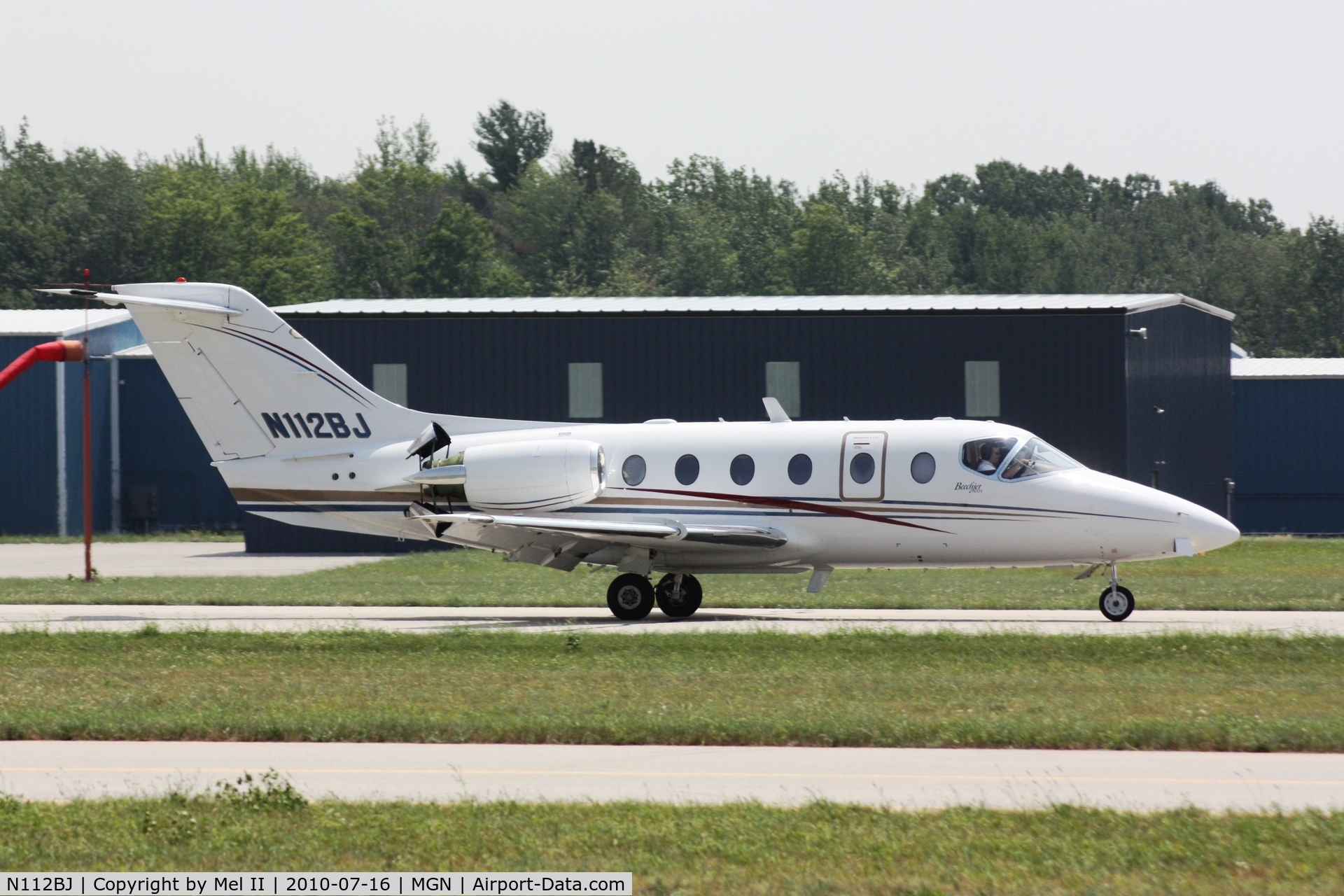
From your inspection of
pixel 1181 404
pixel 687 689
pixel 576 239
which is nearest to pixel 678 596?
pixel 687 689

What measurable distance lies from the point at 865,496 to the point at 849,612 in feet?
7.96

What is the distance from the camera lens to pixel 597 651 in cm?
1880

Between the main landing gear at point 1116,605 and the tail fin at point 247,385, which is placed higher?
the tail fin at point 247,385

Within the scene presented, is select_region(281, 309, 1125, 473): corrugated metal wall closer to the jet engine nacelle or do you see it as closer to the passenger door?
the passenger door

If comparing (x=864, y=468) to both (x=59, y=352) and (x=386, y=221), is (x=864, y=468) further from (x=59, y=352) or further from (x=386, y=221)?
(x=386, y=221)

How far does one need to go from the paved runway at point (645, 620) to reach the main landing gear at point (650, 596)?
0.61 ft

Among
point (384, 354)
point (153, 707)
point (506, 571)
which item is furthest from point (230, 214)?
point (153, 707)

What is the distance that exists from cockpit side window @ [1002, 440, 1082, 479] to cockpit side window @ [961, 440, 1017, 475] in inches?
5.3

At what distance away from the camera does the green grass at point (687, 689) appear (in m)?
13.2

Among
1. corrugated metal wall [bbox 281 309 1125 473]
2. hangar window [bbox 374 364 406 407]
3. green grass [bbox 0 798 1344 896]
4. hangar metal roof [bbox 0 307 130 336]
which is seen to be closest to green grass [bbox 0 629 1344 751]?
green grass [bbox 0 798 1344 896]

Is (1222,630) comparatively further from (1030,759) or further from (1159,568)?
(1159,568)

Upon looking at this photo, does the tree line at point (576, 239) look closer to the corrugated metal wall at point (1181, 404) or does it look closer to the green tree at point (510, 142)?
the green tree at point (510, 142)

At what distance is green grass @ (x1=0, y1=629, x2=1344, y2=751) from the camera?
13211 millimetres

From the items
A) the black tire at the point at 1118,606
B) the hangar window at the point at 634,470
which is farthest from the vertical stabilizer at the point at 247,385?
the black tire at the point at 1118,606
